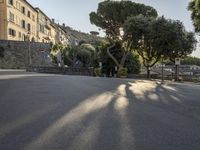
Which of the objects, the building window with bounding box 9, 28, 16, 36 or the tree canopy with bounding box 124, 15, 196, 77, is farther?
the building window with bounding box 9, 28, 16, 36

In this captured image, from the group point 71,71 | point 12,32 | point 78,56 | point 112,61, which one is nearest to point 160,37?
point 112,61

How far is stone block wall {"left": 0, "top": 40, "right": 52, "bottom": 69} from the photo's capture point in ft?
207

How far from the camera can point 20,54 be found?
65.1 m

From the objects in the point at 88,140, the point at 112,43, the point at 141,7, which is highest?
the point at 141,7

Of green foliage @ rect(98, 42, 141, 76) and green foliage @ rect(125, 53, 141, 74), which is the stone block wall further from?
green foliage @ rect(125, 53, 141, 74)

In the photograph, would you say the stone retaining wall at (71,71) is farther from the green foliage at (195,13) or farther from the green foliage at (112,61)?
the green foliage at (195,13)

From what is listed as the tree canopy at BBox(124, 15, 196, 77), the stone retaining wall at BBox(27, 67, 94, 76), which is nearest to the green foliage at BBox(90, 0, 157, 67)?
the stone retaining wall at BBox(27, 67, 94, 76)

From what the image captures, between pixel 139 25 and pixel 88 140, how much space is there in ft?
143

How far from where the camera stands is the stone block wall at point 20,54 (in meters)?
63.1

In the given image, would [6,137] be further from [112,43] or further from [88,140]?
[112,43]

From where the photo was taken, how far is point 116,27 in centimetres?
5916

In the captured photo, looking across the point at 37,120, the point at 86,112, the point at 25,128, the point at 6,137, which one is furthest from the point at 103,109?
the point at 6,137

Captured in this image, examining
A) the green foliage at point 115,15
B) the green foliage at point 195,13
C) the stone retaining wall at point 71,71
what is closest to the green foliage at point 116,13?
the green foliage at point 115,15

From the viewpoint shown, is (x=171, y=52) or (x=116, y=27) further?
(x=116, y=27)
